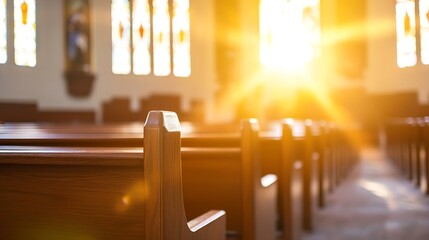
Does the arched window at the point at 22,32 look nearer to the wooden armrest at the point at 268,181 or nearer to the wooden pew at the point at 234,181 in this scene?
the wooden armrest at the point at 268,181

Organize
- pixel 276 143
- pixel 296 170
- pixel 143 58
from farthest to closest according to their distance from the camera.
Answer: pixel 143 58
pixel 296 170
pixel 276 143

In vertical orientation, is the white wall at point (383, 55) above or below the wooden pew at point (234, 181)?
above

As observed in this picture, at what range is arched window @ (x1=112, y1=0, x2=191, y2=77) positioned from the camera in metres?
10.8

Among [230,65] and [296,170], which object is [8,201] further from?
[230,65]

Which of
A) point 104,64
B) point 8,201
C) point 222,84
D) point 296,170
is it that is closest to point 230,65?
point 222,84

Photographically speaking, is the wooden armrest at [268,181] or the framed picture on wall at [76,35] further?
the framed picture on wall at [76,35]

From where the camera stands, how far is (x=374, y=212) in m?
3.42

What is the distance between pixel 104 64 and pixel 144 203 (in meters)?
9.79

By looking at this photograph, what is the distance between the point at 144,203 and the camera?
0.91 m

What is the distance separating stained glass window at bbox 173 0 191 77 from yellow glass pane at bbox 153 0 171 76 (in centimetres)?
19

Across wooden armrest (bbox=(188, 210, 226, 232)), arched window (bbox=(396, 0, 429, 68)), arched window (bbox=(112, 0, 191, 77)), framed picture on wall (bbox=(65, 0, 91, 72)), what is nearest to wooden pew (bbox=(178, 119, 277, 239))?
wooden armrest (bbox=(188, 210, 226, 232))

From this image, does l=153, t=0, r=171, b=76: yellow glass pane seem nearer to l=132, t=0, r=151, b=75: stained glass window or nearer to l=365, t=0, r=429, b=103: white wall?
l=132, t=0, r=151, b=75: stained glass window

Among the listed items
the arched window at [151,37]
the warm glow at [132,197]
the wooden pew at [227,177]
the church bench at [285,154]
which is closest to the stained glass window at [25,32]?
the arched window at [151,37]

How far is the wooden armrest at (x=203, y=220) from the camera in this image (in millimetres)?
1133
